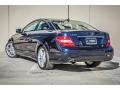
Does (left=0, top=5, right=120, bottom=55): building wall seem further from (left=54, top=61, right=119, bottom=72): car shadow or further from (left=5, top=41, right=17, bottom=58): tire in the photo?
(left=54, top=61, right=119, bottom=72): car shadow

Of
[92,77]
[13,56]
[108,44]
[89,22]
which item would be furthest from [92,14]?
[13,56]

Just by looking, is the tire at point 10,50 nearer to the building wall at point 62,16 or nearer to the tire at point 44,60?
the building wall at point 62,16

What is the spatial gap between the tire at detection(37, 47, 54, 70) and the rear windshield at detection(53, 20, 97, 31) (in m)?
0.37

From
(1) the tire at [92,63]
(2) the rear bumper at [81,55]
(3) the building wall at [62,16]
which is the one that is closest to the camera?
(2) the rear bumper at [81,55]

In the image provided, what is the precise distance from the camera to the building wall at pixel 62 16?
5.83 meters

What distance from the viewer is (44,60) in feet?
18.9

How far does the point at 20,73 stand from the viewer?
563 centimetres

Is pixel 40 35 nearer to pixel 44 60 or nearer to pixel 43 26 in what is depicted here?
pixel 43 26

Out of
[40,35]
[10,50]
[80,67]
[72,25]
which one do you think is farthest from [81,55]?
[10,50]

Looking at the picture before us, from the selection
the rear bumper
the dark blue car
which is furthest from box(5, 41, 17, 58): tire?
the rear bumper

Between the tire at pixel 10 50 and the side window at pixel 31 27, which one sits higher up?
the side window at pixel 31 27

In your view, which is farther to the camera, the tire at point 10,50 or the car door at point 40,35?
the tire at point 10,50

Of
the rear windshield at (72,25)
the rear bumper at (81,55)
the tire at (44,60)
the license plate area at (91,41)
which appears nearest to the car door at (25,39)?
the tire at (44,60)

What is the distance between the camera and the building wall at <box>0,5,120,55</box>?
583 cm
